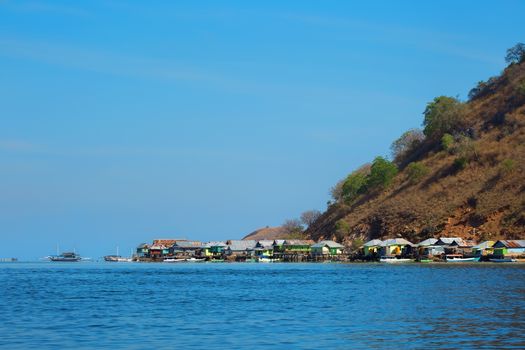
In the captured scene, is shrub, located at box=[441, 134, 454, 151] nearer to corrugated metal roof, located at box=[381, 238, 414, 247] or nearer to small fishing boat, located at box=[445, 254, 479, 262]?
corrugated metal roof, located at box=[381, 238, 414, 247]

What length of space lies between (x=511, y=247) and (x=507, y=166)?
30150mm

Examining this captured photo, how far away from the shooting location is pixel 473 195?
16588cm

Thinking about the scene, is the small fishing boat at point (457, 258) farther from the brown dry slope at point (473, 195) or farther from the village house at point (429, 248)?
the brown dry slope at point (473, 195)

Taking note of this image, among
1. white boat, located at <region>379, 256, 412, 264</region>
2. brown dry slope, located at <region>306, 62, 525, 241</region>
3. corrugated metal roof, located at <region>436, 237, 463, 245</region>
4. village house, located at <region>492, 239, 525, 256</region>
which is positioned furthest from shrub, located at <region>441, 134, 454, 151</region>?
village house, located at <region>492, 239, 525, 256</region>

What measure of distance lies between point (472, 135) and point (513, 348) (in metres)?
171

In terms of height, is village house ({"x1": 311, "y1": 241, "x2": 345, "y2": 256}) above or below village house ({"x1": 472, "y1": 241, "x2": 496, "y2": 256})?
above

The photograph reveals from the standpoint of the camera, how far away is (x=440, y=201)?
6806 inches

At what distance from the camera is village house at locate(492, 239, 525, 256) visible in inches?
5522

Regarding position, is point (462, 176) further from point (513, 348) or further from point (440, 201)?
point (513, 348)

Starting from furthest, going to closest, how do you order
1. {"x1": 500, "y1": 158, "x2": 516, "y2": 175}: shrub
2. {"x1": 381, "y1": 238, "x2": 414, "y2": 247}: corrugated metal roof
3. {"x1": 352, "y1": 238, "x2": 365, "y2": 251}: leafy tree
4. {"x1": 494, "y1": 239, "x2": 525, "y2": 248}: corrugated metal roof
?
{"x1": 352, "y1": 238, "x2": 365, "y2": 251}: leafy tree < {"x1": 381, "y1": 238, "x2": 414, "y2": 247}: corrugated metal roof < {"x1": 500, "y1": 158, "x2": 516, "y2": 175}: shrub < {"x1": 494, "y1": 239, "x2": 525, "y2": 248}: corrugated metal roof

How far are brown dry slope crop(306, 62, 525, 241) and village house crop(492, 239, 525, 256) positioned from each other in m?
8.35

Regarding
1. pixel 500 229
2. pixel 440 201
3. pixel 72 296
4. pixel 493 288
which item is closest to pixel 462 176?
pixel 440 201

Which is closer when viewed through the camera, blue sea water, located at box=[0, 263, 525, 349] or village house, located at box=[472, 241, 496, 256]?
blue sea water, located at box=[0, 263, 525, 349]

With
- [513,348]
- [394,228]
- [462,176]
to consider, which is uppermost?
[462,176]
